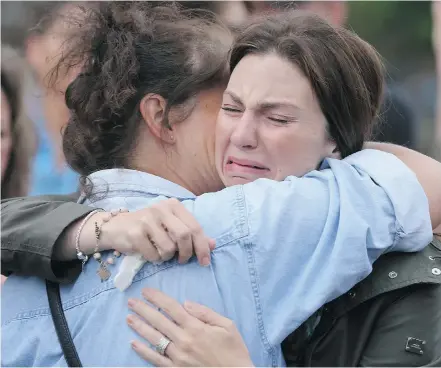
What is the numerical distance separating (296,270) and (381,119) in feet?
2.75

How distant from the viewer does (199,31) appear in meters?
2.12

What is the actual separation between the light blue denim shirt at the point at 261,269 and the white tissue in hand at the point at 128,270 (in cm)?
2

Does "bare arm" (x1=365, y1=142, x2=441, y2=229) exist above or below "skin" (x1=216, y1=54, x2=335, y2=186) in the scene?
below

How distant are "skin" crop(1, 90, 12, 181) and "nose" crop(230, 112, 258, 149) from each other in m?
1.90

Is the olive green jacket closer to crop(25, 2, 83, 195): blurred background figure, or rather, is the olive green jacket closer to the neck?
the neck

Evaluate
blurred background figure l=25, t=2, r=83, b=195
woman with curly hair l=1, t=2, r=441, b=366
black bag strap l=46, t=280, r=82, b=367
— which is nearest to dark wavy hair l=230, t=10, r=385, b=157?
woman with curly hair l=1, t=2, r=441, b=366

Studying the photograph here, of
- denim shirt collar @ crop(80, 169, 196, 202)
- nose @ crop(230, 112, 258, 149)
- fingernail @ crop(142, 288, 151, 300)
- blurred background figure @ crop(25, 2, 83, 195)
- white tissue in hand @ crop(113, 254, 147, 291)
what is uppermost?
nose @ crop(230, 112, 258, 149)

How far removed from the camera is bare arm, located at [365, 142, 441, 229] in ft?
6.07

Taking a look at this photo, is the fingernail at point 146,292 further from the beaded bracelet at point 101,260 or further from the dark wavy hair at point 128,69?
the dark wavy hair at point 128,69

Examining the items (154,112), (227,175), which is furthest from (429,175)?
(154,112)

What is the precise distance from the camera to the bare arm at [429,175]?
1.85 meters

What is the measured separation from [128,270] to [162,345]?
0.19m

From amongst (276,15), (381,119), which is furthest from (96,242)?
(381,119)

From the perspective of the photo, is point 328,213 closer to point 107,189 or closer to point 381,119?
point 107,189
